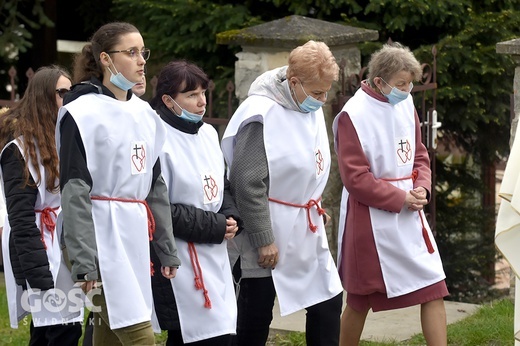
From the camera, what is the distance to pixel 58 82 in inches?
210

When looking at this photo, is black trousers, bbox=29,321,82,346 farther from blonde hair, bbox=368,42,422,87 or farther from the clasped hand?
blonde hair, bbox=368,42,422,87

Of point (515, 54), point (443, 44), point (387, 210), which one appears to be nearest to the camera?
point (387, 210)

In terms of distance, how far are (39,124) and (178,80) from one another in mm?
759

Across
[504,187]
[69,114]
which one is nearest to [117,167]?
[69,114]

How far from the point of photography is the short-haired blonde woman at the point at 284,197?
17.1ft

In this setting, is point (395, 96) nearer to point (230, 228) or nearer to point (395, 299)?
point (395, 299)

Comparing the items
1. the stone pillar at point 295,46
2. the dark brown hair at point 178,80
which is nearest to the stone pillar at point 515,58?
the stone pillar at point 295,46

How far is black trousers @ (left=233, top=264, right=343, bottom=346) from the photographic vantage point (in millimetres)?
5301

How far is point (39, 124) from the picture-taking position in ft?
17.3

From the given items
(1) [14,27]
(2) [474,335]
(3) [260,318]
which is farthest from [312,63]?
(1) [14,27]

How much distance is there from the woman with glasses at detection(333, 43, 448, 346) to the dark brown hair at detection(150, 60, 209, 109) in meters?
1.01

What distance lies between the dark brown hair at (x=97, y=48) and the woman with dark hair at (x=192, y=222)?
Answer: 0.41 m

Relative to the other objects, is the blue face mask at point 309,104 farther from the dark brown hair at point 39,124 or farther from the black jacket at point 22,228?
the black jacket at point 22,228

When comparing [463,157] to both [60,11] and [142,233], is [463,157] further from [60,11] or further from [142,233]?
[142,233]
